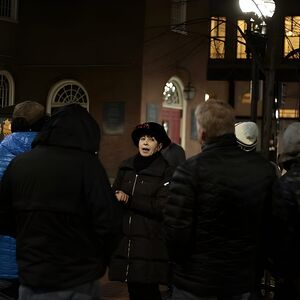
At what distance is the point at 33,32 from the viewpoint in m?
21.2

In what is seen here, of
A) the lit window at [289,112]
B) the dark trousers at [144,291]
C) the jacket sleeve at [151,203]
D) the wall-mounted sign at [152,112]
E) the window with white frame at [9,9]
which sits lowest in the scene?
the dark trousers at [144,291]

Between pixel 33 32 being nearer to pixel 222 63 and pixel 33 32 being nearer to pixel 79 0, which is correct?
pixel 79 0

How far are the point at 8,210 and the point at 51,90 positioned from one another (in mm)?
17239

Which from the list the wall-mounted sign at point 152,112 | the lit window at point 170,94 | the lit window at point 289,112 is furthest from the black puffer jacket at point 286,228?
the lit window at point 289,112

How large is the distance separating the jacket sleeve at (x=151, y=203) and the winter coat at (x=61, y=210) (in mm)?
2051

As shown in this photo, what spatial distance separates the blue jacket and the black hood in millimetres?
1133

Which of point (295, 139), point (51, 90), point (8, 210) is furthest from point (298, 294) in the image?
point (51, 90)

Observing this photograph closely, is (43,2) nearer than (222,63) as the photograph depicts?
Yes

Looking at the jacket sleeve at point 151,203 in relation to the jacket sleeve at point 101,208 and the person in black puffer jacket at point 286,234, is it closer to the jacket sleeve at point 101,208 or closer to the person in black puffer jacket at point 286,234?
the person in black puffer jacket at point 286,234

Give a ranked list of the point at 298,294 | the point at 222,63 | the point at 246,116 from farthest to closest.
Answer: the point at 246,116
the point at 222,63
the point at 298,294

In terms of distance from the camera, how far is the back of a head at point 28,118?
527 centimetres

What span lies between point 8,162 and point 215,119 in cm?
179

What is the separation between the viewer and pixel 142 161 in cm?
631

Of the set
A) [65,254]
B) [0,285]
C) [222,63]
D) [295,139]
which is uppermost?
[222,63]
